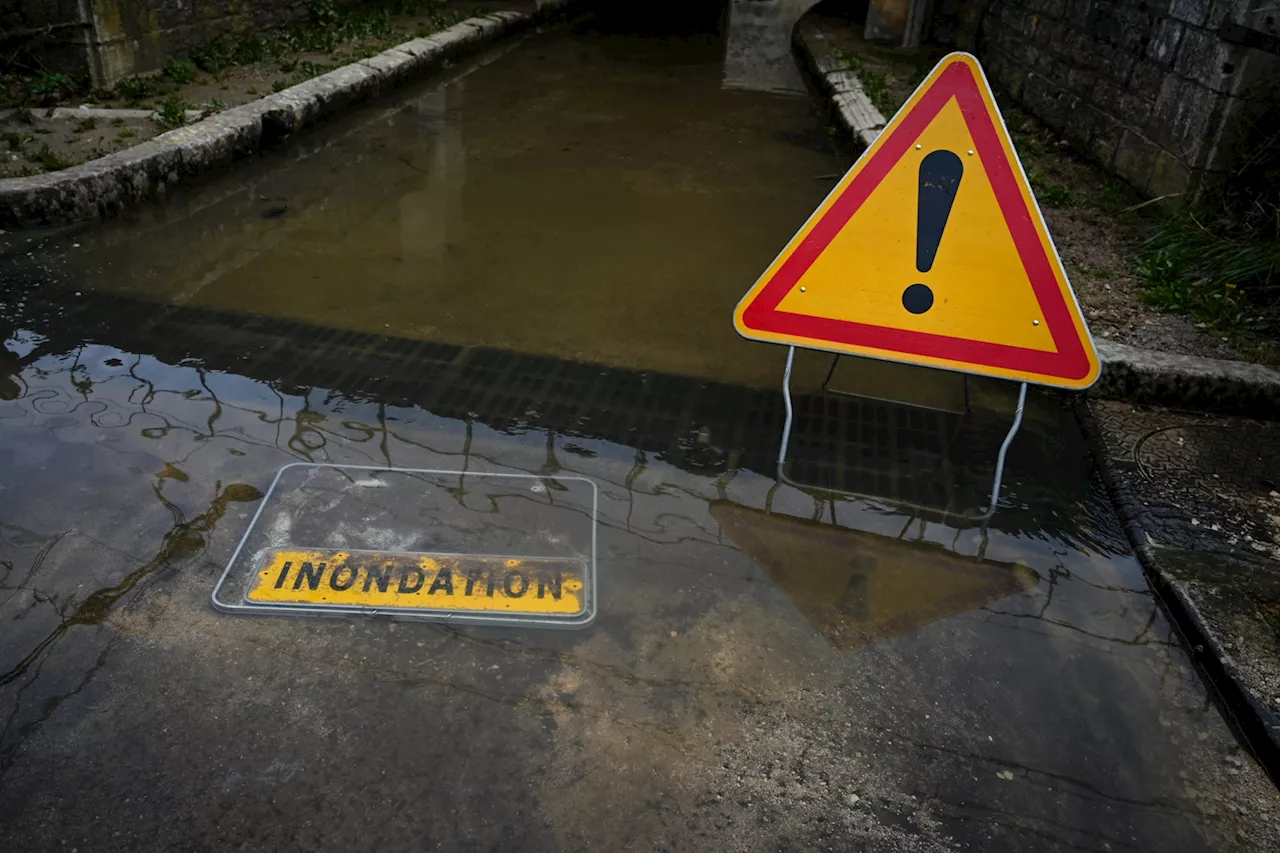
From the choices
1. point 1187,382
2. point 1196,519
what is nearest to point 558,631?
point 1196,519

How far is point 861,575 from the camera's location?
2.32m

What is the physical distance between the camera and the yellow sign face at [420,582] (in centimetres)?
210

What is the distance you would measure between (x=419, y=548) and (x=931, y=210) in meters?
1.64

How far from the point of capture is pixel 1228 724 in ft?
6.35

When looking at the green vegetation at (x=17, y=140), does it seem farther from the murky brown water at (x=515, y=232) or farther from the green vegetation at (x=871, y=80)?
the green vegetation at (x=871, y=80)

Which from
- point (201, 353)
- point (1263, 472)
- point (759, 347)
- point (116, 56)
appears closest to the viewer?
point (1263, 472)

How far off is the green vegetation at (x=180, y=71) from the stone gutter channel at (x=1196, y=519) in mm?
6039

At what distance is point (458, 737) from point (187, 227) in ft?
11.1

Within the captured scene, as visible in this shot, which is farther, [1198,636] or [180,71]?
[180,71]

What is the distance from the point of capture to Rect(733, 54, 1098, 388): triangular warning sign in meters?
2.50

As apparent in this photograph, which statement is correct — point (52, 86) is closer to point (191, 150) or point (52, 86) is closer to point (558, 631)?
point (191, 150)

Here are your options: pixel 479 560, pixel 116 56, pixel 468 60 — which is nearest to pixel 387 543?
pixel 479 560

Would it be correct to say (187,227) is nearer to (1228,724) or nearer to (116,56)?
(116,56)

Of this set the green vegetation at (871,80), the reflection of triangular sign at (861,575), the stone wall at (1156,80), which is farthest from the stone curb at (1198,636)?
the green vegetation at (871,80)
